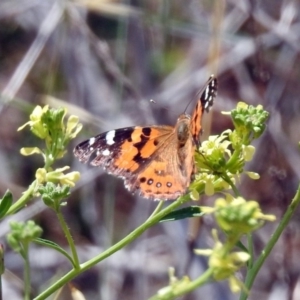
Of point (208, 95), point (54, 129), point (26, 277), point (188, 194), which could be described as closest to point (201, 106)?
point (208, 95)

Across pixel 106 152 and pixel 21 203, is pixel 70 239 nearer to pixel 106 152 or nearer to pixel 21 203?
pixel 21 203

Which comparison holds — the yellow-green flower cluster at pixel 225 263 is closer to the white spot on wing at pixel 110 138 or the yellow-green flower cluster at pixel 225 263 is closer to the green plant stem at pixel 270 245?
the green plant stem at pixel 270 245

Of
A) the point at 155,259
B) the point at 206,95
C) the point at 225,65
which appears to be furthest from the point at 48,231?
the point at 206,95

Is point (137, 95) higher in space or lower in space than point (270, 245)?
higher

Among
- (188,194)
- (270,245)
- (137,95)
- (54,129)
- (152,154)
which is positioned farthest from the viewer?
(137,95)

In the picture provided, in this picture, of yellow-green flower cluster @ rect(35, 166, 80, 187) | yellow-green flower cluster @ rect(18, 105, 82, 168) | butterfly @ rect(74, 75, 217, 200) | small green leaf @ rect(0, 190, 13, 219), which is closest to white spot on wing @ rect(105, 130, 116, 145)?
butterfly @ rect(74, 75, 217, 200)

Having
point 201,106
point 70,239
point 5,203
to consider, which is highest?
point 201,106

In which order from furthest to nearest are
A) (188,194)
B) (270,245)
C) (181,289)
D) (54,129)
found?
(54,129), (188,194), (270,245), (181,289)

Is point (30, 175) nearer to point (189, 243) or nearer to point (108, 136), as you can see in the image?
point (189, 243)
